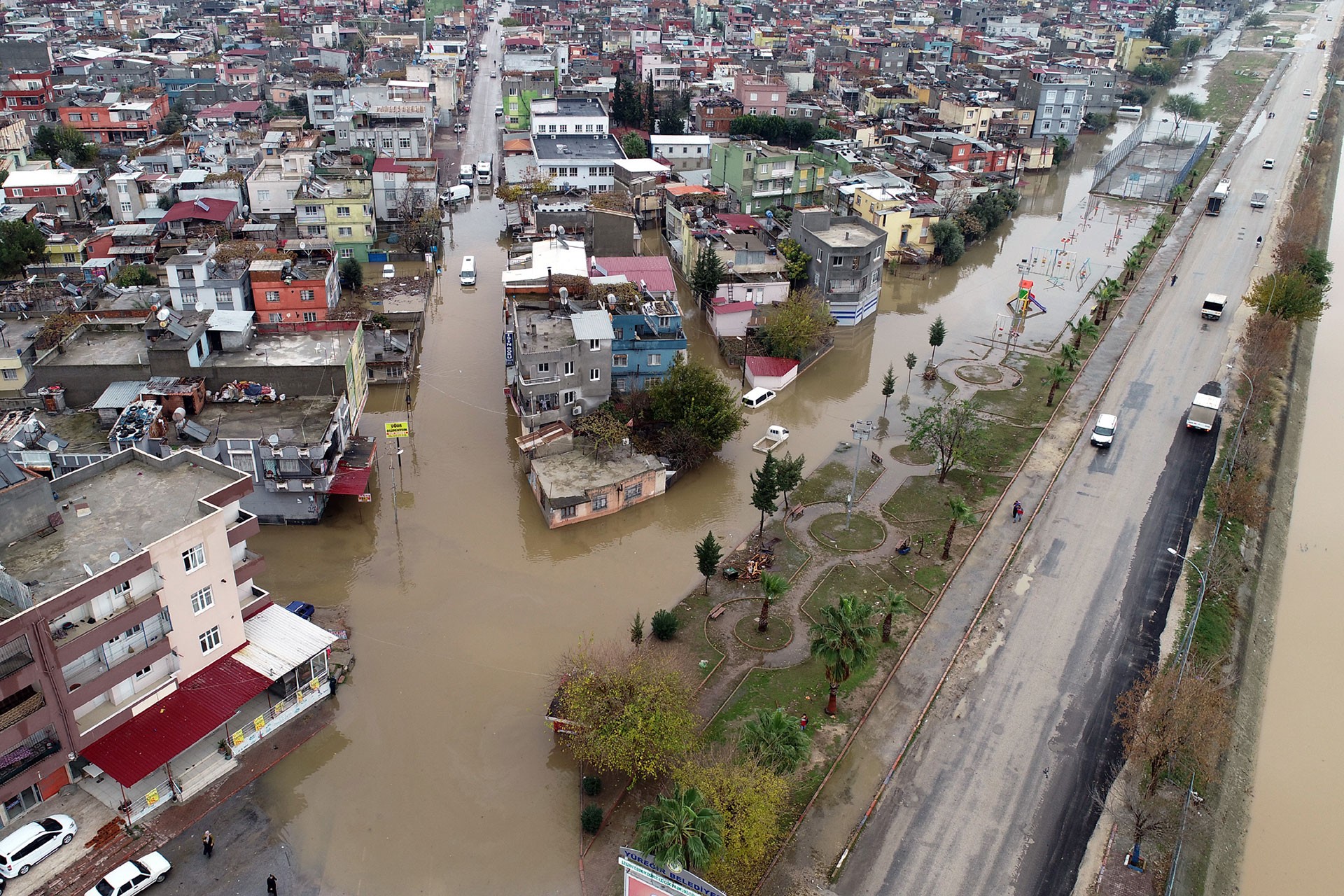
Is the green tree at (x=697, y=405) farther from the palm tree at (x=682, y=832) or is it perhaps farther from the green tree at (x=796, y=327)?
the palm tree at (x=682, y=832)

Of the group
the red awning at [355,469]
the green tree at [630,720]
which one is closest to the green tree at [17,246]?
the red awning at [355,469]

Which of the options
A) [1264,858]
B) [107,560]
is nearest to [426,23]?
[107,560]

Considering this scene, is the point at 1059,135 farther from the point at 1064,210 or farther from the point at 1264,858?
the point at 1264,858

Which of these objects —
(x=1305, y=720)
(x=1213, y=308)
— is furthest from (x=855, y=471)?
(x=1213, y=308)

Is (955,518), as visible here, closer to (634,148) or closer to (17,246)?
(17,246)

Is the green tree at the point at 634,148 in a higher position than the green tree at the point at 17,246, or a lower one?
higher

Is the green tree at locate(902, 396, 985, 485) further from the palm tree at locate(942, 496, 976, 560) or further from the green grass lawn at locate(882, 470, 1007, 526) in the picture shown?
the palm tree at locate(942, 496, 976, 560)

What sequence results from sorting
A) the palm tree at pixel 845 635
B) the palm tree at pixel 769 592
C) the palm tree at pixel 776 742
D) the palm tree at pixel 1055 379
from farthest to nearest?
the palm tree at pixel 1055 379 → the palm tree at pixel 769 592 → the palm tree at pixel 845 635 → the palm tree at pixel 776 742
